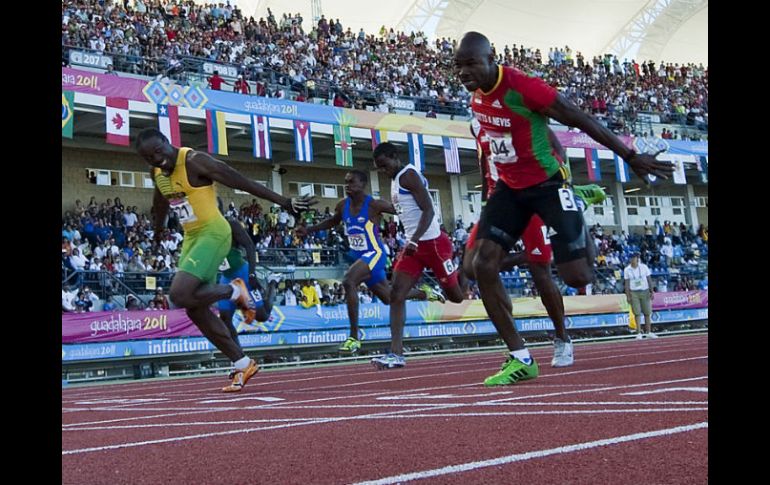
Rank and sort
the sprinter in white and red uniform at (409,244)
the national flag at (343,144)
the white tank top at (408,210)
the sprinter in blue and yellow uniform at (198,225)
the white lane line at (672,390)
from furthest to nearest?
the national flag at (343,144) → the white tank top at (408,210) → the sprinter in white and red uniform at (409,244) → the sprinter in blue and yellow uniform at (198,225) → the white lane line at (672,390)

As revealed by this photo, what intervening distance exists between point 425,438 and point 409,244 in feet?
18.5

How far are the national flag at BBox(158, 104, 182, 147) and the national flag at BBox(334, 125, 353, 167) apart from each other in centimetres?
520

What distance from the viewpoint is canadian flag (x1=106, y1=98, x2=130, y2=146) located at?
21.6 metres

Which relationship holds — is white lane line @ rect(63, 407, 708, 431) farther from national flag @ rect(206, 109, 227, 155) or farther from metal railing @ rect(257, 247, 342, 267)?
national flag @ rect(206, 109, 227, 155)

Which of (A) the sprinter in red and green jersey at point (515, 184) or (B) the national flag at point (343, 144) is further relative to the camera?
(B) the national flag at point (343, 144)

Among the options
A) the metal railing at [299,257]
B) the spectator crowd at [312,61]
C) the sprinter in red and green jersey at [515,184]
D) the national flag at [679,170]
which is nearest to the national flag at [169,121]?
the spectator crowd at [312,61]

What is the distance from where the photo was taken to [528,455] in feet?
9.55

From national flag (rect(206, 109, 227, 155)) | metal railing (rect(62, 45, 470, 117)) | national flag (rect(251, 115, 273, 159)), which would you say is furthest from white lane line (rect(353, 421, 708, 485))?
national flag (rect(251, 115, 273, 159))

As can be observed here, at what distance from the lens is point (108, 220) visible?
2275 centimetres

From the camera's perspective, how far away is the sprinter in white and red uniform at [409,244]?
9211 millimetres

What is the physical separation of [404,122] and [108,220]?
1016cm

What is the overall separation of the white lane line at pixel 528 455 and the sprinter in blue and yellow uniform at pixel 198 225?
4789mm

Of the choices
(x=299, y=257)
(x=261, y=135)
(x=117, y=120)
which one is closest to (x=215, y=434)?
(x=299, y=257)

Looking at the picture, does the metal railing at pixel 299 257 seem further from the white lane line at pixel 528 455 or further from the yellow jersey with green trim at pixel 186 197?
the white lane line at pixel 528 455
